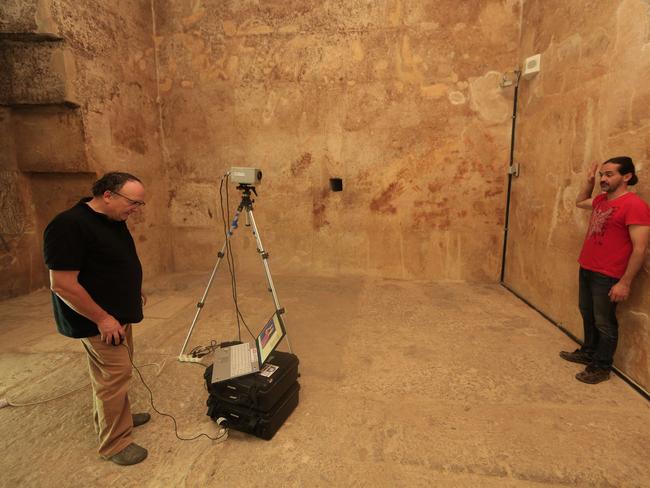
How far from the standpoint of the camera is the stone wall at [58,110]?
126 inches

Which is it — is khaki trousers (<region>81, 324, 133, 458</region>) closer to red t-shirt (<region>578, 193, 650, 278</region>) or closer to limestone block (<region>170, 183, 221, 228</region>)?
red t-shirt (<region>578, 193, 650, 278</region>)

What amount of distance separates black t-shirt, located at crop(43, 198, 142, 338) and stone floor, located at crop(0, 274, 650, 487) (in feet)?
2.24

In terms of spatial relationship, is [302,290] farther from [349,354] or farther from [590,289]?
[590,289]

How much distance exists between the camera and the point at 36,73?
128 inches

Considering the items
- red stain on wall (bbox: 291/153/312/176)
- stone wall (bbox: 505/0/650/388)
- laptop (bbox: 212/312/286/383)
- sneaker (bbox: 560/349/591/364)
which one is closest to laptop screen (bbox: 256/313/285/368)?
laptop (bbox: 212/312/286/383)

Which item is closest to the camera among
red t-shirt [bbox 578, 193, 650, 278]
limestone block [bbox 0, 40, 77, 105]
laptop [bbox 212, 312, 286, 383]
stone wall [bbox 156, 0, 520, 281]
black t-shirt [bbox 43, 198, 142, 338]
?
black t-shirt [bbox 43, 198, 142, 338]

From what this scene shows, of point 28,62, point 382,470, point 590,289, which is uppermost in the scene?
point 28,62

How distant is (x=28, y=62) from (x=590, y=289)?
511 centimetres

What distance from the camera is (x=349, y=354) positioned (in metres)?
2.57

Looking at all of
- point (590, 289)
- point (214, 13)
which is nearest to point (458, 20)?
point (214, 13)

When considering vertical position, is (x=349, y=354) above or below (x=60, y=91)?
below

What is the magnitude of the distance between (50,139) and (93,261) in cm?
289

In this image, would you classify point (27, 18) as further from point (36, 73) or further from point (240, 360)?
point (240, 360)

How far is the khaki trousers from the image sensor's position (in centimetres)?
155
